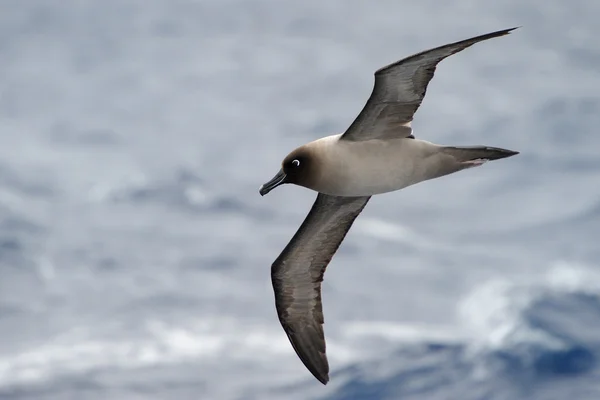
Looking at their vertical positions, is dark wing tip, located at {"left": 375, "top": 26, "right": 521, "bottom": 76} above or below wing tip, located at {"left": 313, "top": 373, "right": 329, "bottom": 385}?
above

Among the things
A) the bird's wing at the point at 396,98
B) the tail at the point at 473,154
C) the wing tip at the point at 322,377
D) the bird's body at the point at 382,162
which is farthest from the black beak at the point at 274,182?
the wing tip at the point at 322,377

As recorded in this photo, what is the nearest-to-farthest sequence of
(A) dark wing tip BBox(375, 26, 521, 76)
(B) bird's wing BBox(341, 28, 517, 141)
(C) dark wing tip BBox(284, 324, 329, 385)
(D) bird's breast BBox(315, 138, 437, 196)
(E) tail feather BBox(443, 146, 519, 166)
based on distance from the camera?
1. (A) dark wing tip BBox(375, 26, 521, 76)
2. (B) bird's wing BBox(341, 28, 517, 141)
3. (E) tail feather BBox(443, 146, 519, 166)
4. (D) bird's breast BBox(315, 138, 437, 196)
5. (C) dark wing tip BBox(284, 324, 329, 385)

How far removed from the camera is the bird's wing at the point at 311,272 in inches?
496

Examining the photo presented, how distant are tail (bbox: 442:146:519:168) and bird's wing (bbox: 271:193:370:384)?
1991 mm

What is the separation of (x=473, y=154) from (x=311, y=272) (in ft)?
10.0

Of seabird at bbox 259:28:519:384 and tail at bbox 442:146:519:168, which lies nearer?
seabird at bbox 259:28:519:384

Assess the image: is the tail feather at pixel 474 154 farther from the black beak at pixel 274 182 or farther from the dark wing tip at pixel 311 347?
the dark wing tip at pixel 311 347

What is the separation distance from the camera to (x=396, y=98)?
10758 millimetres

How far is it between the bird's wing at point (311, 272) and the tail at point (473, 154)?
6.53ft

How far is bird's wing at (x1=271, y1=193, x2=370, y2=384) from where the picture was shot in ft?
41.3

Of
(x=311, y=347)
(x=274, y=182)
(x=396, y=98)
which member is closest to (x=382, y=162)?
(x=396, y=98)

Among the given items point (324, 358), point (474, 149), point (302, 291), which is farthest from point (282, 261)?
point (474, 149)

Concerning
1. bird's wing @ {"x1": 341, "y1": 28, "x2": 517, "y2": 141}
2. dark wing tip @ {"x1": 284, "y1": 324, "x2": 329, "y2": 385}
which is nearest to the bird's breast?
bird's wing @ {"x1": 341, "y1": 28, "x2": 517, "y2": 141}

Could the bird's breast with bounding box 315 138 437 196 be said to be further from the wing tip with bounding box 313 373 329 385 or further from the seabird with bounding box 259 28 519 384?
the wing tip with bounding box 313 373 329 385
